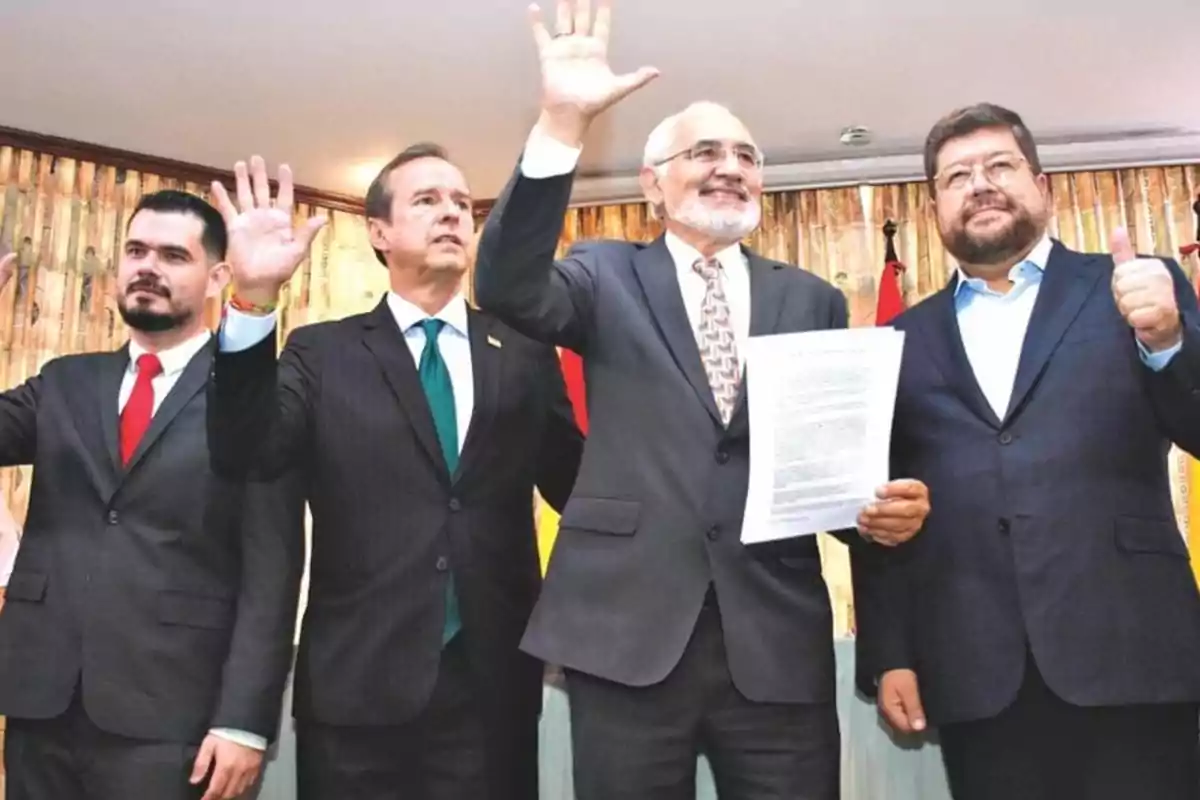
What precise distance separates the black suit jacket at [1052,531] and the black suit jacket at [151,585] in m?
0.89

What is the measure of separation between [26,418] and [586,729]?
117 cm

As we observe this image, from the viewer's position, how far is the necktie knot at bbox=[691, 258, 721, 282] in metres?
1.54

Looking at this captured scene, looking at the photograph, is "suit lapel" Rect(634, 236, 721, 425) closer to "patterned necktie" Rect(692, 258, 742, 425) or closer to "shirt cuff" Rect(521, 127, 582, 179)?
"patterned necktie" Rect(692, 258, 742, 425)

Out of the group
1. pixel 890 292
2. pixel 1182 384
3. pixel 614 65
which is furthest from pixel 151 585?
pixel 890 292

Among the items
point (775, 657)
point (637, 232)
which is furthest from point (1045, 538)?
point (637, 232)

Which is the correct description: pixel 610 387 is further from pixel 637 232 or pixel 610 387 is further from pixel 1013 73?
pixel 637 232

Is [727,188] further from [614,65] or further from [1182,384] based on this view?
[614,65]

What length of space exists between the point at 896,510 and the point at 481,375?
0.69 m

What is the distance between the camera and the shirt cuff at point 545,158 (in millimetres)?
1331

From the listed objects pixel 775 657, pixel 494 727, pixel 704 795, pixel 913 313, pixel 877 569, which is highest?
pixel 913 313

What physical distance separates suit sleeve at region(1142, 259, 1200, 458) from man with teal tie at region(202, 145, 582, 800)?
0.88 meters

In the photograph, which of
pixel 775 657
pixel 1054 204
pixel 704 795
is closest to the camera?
pixel 775 657

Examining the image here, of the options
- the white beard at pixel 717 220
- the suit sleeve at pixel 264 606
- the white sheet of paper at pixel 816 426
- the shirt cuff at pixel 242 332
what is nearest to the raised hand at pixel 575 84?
the white beard at pixel 717 220

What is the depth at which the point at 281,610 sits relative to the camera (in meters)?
1.69
